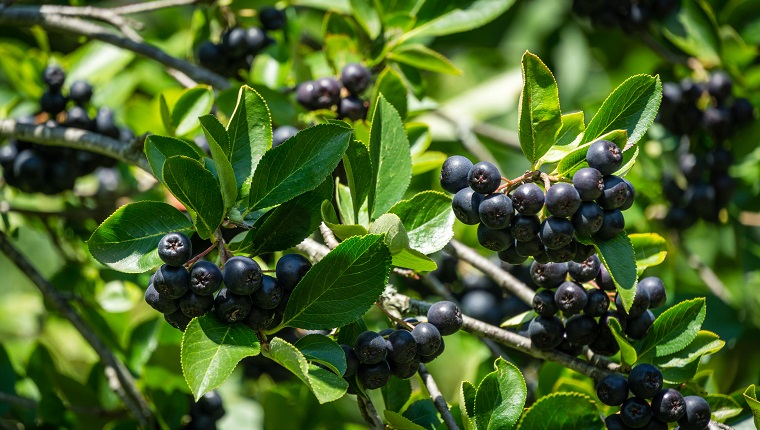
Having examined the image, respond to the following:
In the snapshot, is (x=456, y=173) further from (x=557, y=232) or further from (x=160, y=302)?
(x=160, y=302)

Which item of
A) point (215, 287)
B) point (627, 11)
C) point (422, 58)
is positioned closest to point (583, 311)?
point (215, 287)

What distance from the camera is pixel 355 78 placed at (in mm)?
2508

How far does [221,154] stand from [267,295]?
30 centimetres

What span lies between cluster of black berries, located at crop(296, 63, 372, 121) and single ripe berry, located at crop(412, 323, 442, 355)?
907mm

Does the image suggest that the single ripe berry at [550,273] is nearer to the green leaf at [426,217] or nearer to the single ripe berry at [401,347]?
the green leaf at [426,217]

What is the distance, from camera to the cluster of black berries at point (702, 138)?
3291 mm

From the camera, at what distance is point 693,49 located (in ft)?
10.8

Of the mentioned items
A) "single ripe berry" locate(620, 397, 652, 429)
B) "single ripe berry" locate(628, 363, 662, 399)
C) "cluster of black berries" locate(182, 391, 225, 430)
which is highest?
"single ripe berry" locate(628, 363, 662, 399)

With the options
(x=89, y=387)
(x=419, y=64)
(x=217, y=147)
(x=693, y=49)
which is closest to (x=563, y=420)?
(x=217, y=147)

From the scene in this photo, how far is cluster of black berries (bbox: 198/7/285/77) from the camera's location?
2.84m

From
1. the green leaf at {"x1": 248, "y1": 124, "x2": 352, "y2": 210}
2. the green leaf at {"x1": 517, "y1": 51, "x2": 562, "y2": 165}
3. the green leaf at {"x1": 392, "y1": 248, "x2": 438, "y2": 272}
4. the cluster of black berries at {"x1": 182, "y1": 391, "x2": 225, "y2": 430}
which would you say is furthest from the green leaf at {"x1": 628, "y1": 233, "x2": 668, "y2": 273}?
the cluster of black berries at {"x1": 182, "y1": 391, "x2": 225, "y2": 430}

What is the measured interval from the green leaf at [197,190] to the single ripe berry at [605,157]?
0.79 meters

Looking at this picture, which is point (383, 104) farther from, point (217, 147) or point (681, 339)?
point (681, 339)

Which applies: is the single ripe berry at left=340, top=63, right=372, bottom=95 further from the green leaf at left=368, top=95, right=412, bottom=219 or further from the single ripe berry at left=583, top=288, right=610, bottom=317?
the single ripe berry at left=583, top=288, right=610, bottom=317
